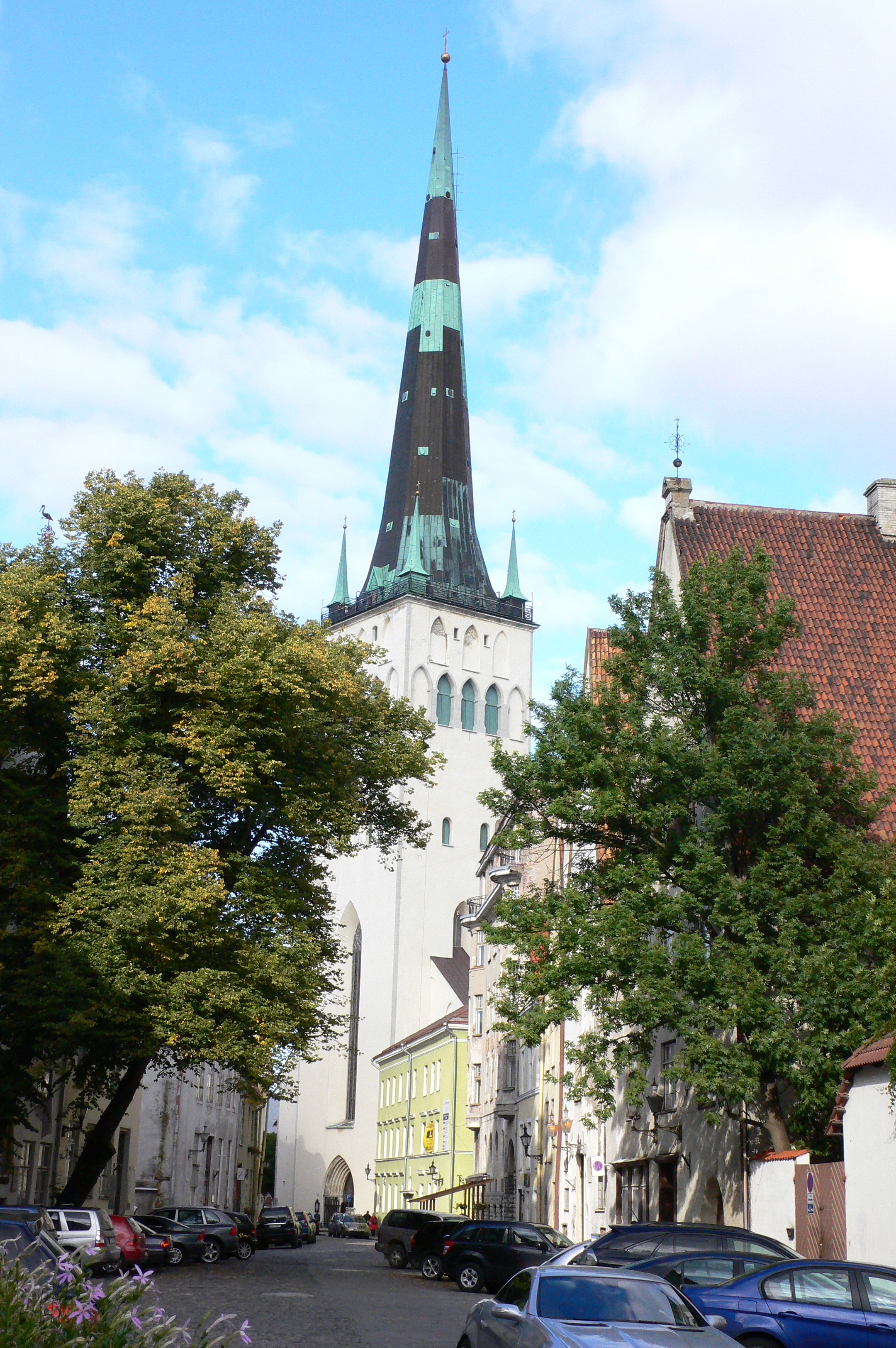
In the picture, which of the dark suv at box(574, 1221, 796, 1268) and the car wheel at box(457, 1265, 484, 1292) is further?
the car wheel at box(457, 1265, 484, 1292)

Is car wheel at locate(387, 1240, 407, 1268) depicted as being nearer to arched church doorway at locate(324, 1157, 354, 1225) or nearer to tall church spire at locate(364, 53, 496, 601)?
arched church doorway at locate(324, 1157, 354, 1225)

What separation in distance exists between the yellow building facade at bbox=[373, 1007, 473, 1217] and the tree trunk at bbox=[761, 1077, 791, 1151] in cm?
4379

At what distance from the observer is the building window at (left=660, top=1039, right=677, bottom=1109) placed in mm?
31578

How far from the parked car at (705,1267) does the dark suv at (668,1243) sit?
175cm

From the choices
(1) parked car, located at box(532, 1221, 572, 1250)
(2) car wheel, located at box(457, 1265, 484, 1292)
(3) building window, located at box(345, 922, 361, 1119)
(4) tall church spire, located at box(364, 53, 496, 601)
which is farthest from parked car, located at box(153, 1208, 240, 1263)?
(4) tall church spire, located at box(364, 53, 496, 601)

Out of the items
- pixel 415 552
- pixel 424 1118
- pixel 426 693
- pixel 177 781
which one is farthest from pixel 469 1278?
pixel 415 552

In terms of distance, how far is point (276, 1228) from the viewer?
5147 cm

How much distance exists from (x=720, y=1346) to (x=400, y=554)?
296 ft

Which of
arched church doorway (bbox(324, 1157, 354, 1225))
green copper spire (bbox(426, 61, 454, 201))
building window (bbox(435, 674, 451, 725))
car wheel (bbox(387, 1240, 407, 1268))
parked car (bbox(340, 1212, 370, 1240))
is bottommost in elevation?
parked car (bbox(340, 1212, 370, 1240))

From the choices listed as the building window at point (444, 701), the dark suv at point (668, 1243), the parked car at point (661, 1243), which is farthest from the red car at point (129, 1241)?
the building window at point (444, 701)

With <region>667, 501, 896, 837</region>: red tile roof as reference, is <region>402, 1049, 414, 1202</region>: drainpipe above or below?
below

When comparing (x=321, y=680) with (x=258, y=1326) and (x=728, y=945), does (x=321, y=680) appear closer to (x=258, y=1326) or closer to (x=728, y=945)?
(x=728, y=945)

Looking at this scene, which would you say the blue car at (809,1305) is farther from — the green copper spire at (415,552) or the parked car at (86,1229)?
the green copper spire at (415,552)

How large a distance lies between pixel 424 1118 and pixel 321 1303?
58373 millimetres
